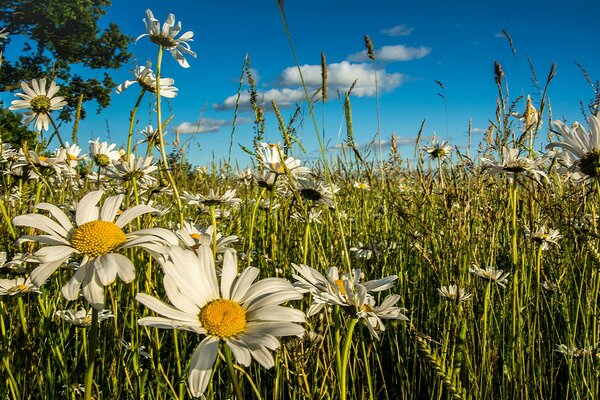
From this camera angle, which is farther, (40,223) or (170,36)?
(170,36)

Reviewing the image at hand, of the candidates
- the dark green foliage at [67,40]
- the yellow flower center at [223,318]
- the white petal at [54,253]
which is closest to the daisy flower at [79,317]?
the white petal at [54,253]

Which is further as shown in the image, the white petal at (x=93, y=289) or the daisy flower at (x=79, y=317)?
the daisy flower at (x=79, y=317)

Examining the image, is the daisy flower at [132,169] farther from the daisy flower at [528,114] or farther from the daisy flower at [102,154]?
the daisy flower at [528,114]

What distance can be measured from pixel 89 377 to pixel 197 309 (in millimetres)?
195

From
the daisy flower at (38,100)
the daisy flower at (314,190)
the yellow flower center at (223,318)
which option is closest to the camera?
the yellow flower center at (223,318)

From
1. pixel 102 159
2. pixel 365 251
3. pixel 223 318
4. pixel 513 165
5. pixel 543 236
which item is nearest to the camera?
pixel 223 318

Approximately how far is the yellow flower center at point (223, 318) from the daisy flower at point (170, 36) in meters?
1.12

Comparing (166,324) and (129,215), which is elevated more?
(129,215)

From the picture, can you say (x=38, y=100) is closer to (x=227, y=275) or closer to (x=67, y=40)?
(x=227, y=275)

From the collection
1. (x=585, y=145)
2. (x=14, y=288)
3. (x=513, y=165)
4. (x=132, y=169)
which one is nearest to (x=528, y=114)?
(x=513, y=165)

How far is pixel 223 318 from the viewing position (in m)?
0.79

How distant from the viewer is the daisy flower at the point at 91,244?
0.79m

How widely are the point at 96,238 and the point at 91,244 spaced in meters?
0.01

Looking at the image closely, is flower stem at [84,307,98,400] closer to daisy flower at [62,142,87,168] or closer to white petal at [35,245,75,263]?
white petal at [35,245,75,263]
